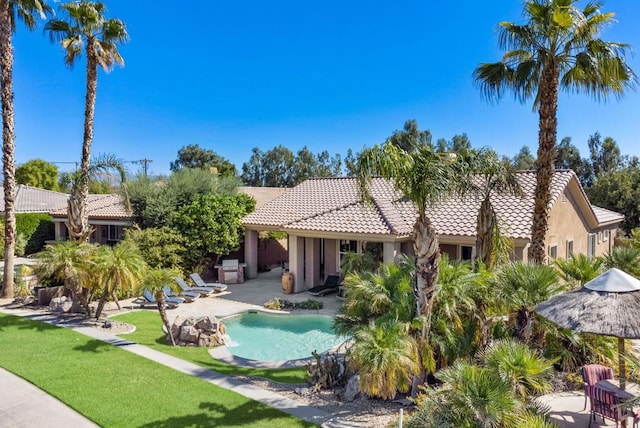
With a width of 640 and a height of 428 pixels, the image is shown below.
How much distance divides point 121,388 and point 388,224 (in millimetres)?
14383

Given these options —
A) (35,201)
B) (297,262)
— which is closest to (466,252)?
(297,262)

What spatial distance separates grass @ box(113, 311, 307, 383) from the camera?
11.9 metres

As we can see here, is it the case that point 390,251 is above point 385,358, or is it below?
above

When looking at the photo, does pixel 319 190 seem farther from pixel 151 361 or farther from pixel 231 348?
pixel 151 361

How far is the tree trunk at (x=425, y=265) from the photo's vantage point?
32.0ft

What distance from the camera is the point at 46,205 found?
44.2m

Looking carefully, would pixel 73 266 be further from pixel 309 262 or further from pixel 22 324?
pixel 309 262

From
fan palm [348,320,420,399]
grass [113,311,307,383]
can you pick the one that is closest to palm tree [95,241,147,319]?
grass [113,311,307,383]

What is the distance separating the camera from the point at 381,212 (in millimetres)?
22859

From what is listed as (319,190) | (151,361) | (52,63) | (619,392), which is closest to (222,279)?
(319,190)

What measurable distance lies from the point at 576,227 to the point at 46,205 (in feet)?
163

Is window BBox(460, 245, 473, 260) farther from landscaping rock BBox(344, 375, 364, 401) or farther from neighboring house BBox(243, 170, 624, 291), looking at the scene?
landscaping rock BBox(344, 375, 364, 401)

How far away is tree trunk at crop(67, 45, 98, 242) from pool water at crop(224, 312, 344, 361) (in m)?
9.17

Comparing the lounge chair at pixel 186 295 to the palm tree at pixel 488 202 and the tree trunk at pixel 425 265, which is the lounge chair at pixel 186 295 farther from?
the tree trunk at pixel 425 265
